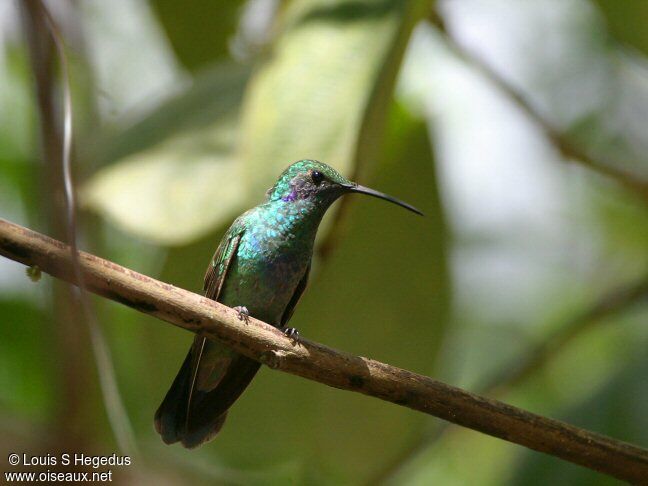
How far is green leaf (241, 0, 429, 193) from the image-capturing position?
251 centimetres

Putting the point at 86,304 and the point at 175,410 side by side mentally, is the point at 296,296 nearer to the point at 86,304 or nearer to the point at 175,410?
the point at 175,410

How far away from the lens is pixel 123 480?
312cm

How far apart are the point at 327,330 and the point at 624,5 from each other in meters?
1.64

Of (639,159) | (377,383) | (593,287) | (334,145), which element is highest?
(639,159)

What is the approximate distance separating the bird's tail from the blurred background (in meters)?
0.12

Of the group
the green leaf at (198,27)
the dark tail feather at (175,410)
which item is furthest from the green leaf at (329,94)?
the green leaf at (198,27)

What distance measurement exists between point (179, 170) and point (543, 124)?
1378mm

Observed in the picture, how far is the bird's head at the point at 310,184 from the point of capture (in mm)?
3127

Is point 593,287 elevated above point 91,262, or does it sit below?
above

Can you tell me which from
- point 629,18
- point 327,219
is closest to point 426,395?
point 327,219

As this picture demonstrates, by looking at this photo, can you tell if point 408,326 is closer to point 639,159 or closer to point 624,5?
point 624,5

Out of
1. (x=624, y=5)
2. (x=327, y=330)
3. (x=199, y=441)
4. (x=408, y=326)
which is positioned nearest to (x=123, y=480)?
(x=199, y=441)

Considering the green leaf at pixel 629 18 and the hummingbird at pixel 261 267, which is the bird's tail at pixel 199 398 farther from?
the green leaf at pixel 629 18

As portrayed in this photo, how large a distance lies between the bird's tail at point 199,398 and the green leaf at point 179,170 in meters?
0.41
